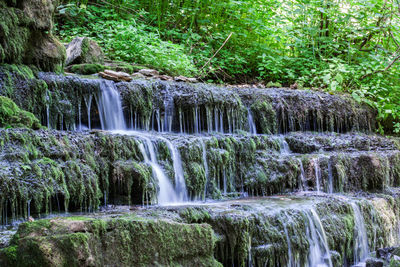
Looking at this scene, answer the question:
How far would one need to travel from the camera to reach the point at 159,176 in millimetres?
5625

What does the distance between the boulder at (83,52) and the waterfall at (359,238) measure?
5.20m

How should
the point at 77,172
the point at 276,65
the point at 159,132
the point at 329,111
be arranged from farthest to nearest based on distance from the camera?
the point at 276,65, the point at 329,111, the point at 159,132, the point at 77,172

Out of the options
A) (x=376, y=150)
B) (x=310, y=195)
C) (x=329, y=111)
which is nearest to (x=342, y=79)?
(x=329, y=111)

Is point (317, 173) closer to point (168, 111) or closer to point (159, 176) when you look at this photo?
point (168, 111)

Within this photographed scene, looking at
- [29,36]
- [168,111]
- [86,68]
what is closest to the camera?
[29,36]

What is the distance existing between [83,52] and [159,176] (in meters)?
3.64

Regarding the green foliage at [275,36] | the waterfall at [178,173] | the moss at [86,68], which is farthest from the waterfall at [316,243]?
the green foliage at [275,36]

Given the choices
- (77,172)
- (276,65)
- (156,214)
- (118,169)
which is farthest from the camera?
(276,65)

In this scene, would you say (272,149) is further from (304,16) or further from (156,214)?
(304,16)

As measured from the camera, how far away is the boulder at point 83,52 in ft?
26.8

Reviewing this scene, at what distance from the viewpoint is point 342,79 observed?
10.3 metres

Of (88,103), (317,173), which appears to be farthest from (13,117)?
(317,173)

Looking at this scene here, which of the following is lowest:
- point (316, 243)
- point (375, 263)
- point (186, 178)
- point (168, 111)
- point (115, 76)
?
point (375, 263)

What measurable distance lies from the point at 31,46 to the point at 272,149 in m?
3.99
